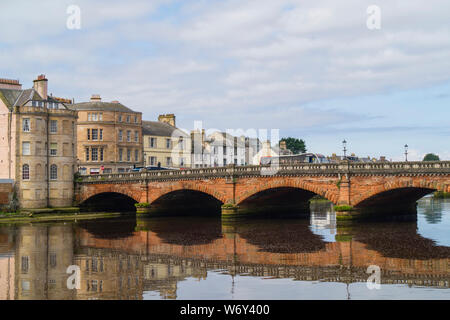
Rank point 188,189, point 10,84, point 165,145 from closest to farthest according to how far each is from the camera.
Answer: point 188,189 < point 10,84 < point 165,145

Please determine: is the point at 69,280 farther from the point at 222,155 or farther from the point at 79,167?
the point at 222,155

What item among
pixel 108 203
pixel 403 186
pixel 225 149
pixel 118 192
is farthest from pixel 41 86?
pixel 225 149

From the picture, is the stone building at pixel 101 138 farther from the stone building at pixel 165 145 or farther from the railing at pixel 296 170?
the railing at pixel 296 170

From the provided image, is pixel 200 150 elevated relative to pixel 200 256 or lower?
elevated

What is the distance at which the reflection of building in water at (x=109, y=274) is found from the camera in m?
22.9

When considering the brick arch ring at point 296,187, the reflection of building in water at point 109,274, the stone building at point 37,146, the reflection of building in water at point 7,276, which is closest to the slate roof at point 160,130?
the stone building at point 37,146

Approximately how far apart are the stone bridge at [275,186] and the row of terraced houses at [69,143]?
4.94m

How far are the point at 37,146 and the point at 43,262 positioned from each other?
114 feet

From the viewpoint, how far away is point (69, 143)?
220 ft

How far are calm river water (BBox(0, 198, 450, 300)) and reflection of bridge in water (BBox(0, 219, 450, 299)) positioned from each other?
0.06 m

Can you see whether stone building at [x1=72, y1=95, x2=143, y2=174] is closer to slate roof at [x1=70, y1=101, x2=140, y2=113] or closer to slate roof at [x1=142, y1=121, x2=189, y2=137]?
slate roof at [x1=70, y1=101, x2=140, y2=113]

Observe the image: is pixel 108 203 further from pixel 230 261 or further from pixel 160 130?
pixel 230 261

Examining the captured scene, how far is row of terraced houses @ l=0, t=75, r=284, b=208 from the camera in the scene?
6338cm

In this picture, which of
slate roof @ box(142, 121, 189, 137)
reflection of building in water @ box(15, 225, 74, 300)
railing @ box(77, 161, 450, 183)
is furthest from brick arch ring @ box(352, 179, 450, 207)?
slate roof @ box(142, 121, 189, 137)
